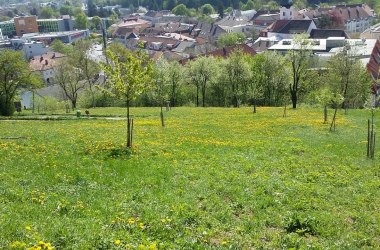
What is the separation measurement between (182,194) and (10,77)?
4455 cm

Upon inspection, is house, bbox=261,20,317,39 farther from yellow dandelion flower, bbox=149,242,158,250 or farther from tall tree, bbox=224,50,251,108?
yellow dandelion flower, bbox=149,242,158,250

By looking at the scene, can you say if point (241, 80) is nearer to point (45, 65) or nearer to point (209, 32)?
point (45, 65)

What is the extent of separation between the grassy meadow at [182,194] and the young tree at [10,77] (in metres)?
24.7

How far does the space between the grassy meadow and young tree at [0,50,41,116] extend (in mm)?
24713

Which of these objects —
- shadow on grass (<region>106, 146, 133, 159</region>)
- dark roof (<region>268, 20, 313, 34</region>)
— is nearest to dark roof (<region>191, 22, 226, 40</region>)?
dark roof (<region>268, 20, 313, 34</region>)

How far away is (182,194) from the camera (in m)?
A: 15.7

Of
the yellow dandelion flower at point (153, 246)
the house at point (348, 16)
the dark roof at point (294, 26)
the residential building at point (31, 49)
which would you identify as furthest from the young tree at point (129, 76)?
the house at point (348, 16)

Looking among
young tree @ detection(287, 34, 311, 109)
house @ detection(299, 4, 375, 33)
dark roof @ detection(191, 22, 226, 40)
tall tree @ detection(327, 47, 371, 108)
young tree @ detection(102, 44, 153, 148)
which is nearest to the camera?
young tree @ detection(102, 44, 153, 148)

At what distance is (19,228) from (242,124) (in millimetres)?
28592

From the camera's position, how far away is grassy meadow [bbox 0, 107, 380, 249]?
11500 millimetres

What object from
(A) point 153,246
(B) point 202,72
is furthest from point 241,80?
(A) point 153,246

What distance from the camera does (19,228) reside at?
10.6 m

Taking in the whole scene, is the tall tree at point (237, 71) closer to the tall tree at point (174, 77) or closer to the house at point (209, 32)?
the tall tree at point (174, 77)

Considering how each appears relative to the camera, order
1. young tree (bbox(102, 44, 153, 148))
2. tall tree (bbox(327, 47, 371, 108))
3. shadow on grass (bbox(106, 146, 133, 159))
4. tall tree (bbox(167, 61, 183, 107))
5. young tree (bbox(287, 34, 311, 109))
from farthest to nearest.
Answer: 1. tall tree (bbox(167, 61, 183, 107))
2. young tree (bbox(287, 34, 311, 109))
3. tall tree (bbox(327, 47, 371, 108))
4. young tree (bbox(102, 44, 153, 148))
5. shadow on grass (bbox(106, 146, 133, 159))
